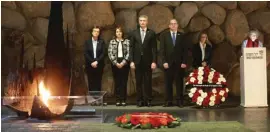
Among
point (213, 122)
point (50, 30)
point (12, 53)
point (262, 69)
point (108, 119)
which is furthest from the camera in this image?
point (12, 53)

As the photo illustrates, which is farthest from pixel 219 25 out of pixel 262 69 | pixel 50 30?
pixel 50 30

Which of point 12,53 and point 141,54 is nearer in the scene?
point 141,54

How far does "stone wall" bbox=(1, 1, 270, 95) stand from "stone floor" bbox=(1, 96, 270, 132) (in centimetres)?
167

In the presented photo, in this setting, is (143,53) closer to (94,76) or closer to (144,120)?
(94,76)

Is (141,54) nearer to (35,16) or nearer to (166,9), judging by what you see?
(166,9)

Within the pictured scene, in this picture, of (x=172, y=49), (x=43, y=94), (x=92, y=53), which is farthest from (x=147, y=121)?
(x=92, y=53)

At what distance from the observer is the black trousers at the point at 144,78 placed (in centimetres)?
662

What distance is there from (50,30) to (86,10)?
1152 mm

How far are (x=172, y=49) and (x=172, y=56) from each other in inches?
4.2

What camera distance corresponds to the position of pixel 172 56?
6.59m

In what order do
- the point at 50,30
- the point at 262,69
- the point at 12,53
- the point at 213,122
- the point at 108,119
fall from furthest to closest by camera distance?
1. the point at 12,53
2. the point at 50,30
3. the point at 262,69
4. the point at 108,119
5. the point at 213,122

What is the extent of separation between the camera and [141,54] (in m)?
6.57

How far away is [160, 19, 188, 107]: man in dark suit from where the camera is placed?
6.60 m

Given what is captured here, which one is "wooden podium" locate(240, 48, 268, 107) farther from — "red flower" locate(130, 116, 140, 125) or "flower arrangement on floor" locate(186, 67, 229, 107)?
"red flower" locate(130, 116, 140, 125)
